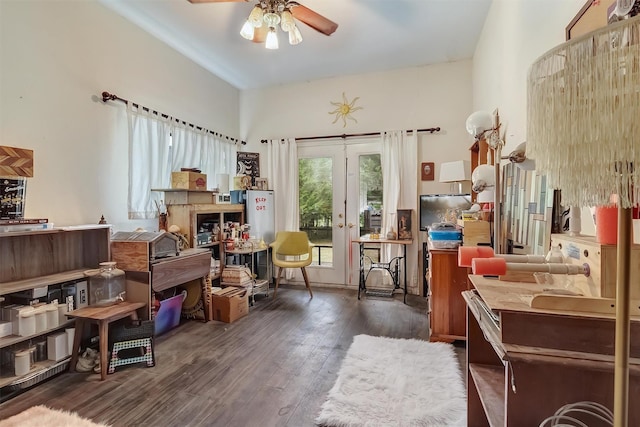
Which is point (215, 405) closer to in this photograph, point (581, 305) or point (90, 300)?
point (90, 300)

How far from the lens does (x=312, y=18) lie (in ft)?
8.41

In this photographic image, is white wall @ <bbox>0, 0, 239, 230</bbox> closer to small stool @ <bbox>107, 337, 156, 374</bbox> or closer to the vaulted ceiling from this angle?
the vaulted ceiling

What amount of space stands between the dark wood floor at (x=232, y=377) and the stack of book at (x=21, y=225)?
3.49ft

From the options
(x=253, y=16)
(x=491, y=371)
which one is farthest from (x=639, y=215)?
(x=253, y=16)

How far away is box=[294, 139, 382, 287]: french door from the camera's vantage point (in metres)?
4.48

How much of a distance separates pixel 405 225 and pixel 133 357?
3.21 meters

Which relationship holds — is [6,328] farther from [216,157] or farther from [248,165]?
[248,165]

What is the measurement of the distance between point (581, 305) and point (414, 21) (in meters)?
3.19

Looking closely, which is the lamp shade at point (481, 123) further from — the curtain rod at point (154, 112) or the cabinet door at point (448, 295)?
the curtain rod at point (154, 112)

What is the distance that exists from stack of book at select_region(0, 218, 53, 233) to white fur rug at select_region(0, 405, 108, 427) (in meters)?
1.07

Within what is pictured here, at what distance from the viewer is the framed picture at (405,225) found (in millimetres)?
4102

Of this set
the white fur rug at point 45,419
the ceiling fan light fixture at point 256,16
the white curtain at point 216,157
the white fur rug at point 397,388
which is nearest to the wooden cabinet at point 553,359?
the white fur rug at point 397,388

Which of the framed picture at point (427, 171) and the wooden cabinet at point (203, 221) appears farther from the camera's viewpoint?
the framed picture at point (427, 171)

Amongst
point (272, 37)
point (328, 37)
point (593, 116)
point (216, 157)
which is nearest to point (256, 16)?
point (272, 37)
